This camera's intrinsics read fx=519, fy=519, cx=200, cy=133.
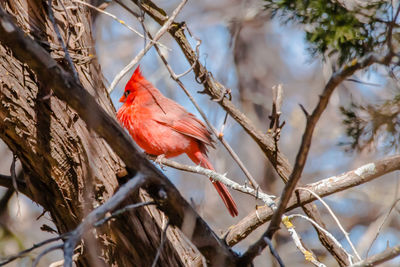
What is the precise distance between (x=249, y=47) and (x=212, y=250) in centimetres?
573

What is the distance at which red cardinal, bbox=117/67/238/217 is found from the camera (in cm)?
421

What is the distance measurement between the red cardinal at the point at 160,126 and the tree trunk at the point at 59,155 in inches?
65.9

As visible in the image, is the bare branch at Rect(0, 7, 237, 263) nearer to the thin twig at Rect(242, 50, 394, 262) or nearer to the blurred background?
the thin twig at Rect(242, 50, 394, 262)

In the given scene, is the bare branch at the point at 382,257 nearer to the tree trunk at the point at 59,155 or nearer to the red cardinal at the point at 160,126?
the tree trunk at the point at 59,155

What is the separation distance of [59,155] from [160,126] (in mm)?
1963

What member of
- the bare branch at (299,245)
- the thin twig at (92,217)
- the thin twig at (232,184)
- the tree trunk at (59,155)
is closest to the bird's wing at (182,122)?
the thin twig at (232,184)

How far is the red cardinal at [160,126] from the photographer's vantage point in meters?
4.21

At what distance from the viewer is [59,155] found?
237 centimetres

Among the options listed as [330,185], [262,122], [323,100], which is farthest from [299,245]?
[262,122]

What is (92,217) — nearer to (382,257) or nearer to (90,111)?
(90,111)

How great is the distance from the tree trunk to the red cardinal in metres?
1.67

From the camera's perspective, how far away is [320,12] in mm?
1918

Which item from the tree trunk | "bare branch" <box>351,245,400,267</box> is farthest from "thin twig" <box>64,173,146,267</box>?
"bare branch" <box>351,245,400,267</box>

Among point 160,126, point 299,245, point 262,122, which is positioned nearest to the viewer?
point 299,245
